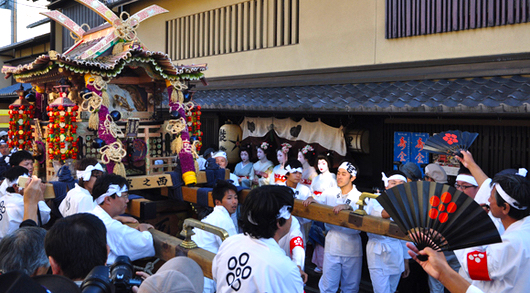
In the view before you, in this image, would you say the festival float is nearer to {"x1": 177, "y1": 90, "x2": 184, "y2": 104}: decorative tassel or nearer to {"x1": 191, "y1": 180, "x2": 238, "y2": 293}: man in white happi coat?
{"x1": 177, "y1": 90, "x2": 184, "y2": 104}: decorative tassel

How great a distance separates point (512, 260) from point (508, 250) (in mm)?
66

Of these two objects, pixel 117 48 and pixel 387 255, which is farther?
pixel 117 48

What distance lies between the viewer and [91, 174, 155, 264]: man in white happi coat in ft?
12.8

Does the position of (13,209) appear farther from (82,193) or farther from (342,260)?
(342,260)

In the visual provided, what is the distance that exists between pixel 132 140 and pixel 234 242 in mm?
4545

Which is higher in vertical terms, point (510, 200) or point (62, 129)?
point (62, 129)

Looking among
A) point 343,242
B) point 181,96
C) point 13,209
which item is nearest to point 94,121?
point 181,96

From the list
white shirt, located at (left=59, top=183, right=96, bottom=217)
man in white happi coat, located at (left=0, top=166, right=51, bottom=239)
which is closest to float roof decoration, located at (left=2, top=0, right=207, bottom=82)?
man in white happi coat, located at (left=0, top=166, right=51, bottom=239)

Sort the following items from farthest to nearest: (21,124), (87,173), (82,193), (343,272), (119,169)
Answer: (21,124) < (119,169) < (343,272) < (87,173) < (82,193)

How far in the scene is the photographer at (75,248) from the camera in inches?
87.4

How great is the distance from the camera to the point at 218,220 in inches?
175

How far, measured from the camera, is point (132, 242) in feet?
13.0

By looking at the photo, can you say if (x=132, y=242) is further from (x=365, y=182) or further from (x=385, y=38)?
(x=385, y=38)

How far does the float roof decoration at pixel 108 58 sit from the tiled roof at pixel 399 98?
2115mm
